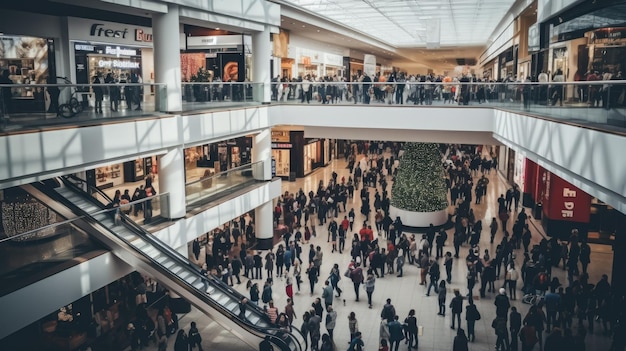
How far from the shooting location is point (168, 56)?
14.7 m

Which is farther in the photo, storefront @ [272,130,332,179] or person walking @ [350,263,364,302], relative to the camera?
storefront @ [272,130,332,179]

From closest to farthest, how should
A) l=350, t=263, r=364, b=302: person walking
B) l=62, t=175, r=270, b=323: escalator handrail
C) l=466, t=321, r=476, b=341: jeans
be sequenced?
l=62, t=175, r=270, b=323: escalator handrail
l=466, t=321, r=476, b=341: jeans
l=350, t=263, r=364, b=302: person walking

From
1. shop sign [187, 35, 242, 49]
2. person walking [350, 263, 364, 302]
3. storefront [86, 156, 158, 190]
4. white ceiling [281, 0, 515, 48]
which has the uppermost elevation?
white ceiling [281, 0, 515, 48]

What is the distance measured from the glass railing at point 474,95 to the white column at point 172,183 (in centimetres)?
775

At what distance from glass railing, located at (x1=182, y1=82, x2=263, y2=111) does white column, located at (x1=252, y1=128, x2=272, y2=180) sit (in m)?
1.40

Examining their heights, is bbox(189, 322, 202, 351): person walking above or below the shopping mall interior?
below

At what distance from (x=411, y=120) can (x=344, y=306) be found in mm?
8285

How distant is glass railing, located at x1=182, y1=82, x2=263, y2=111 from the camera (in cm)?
1634

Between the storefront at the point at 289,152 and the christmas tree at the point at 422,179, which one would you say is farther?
the storefront at the point at 289,152

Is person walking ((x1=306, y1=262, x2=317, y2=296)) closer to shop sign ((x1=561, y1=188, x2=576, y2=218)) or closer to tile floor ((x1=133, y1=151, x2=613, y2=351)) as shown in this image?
tile floor ((x1=133, y1=151, x2=613, y2=351))

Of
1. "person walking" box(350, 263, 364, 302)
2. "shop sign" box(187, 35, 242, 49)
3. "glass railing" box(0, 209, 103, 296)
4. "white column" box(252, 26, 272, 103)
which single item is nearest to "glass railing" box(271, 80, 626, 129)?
"white column" box(252, 26, 272, 103)

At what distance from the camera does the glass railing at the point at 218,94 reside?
16344 mm

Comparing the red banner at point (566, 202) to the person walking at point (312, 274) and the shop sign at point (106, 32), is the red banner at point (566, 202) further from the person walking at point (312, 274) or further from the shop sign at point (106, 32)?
the shop sign at point (106, 32)

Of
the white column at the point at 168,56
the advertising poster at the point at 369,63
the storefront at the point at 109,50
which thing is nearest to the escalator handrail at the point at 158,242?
the white column at the point at 168,56
